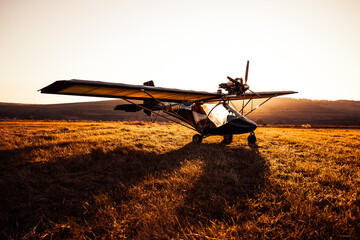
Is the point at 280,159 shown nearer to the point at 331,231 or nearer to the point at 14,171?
the point at 331,231

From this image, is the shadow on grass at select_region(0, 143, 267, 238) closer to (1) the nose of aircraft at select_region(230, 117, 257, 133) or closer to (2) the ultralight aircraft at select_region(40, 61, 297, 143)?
(1) the nose of aircraft at select_region(230, 117, 257, 133)

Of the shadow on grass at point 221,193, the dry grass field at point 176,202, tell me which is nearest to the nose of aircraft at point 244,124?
the dry grass field at point 176,202

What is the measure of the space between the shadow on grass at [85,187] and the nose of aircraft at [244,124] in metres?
1.66

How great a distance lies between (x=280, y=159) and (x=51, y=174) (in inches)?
265

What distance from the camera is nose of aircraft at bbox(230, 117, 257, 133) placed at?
634 cm

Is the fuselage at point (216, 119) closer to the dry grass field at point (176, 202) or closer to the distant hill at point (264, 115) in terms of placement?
the dry grass field at point (176, 202)

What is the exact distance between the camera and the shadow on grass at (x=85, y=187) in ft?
7.46

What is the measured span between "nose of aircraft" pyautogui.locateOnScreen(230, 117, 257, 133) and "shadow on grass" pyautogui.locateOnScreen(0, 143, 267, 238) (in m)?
1.66

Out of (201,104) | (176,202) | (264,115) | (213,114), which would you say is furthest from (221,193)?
(264,115)

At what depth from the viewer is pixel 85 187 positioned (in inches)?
129

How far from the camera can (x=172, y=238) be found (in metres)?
1.77

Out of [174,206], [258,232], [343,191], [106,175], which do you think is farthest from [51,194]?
[343,191]

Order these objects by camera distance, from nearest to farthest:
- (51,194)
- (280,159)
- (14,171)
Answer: (51,194), (14,171), (280,159)

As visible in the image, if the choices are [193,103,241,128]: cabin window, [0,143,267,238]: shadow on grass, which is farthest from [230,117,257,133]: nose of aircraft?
[0,143,267,238]: shadow on grass
